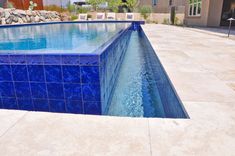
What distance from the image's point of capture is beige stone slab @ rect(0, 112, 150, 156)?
148cm

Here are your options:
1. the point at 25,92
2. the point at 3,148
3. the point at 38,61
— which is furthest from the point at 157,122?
the point at 25,92

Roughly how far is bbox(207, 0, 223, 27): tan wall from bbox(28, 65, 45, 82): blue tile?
14951 millimetres

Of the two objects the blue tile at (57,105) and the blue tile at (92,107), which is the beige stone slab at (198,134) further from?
the blue tile at (57,105)

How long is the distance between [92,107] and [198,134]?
163 cm

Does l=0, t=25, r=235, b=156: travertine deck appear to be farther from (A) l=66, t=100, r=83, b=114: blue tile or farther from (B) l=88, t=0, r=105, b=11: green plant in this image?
(B) l=88, t=0, r=105, b=11: green plant

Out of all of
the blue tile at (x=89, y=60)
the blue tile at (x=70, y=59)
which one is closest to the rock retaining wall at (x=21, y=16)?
the blue tile at (x=70, y=59)

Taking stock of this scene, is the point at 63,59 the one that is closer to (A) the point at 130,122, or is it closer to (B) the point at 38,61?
(B) the point at 38,61

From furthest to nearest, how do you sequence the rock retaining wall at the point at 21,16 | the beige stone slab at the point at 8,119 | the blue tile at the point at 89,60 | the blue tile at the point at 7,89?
the rock retaining wall at the point at 21,16 < the blue tile at the point at 7,89 < the blue tile at the point at 89,60 < the beige stone slab at the point at 8,119

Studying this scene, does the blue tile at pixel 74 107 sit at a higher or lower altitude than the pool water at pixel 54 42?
lower

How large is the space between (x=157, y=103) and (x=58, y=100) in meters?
1.76

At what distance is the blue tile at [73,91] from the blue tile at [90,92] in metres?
0.07

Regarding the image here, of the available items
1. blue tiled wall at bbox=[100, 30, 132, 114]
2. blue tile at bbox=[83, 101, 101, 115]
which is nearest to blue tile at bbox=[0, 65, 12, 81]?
blue tile at bbox=[83, 101, 101, 115]

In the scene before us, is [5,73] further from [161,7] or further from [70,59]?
[161,7]

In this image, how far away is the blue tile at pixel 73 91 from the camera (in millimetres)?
2871
